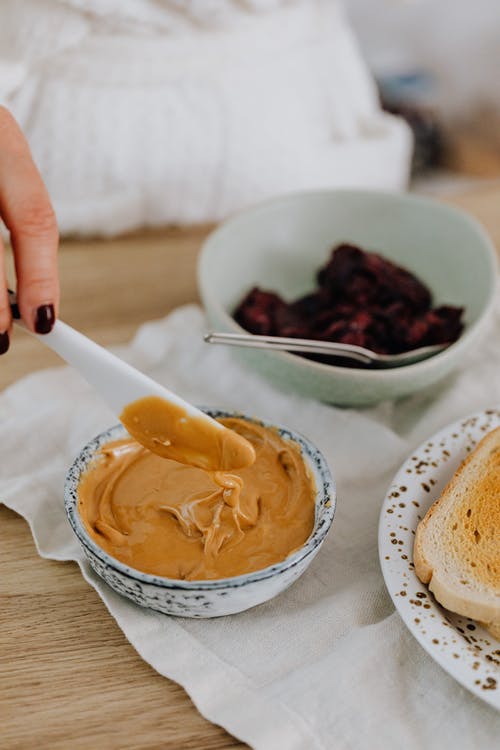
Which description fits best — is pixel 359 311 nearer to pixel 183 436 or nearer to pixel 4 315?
pixel 183 436

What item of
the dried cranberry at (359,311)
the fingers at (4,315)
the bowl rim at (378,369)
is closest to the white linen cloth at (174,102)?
the bowl rim at (378,369)

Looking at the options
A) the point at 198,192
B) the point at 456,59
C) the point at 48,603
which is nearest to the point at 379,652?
the point at 48,603

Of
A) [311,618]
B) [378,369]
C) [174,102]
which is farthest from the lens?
[174,102]

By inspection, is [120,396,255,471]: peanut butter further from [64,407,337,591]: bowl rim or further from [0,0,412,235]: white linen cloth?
[0,0,412,235]: white linen cloth

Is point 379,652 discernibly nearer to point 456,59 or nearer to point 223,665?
point 223,665

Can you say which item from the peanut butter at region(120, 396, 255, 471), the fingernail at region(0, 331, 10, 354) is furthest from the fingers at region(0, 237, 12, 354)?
the peanut butter at region(120, 396, 255, 471)

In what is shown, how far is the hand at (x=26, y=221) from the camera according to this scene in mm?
999

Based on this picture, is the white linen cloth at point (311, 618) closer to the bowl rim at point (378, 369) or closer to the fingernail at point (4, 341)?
the bowl rim at point (378, 369)

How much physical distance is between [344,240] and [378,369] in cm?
42

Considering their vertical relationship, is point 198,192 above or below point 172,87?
below

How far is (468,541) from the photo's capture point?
3.32ft

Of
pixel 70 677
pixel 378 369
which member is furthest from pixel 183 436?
pixel 378 369

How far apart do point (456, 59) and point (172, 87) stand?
66.9 inches

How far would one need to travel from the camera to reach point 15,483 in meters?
1.17
